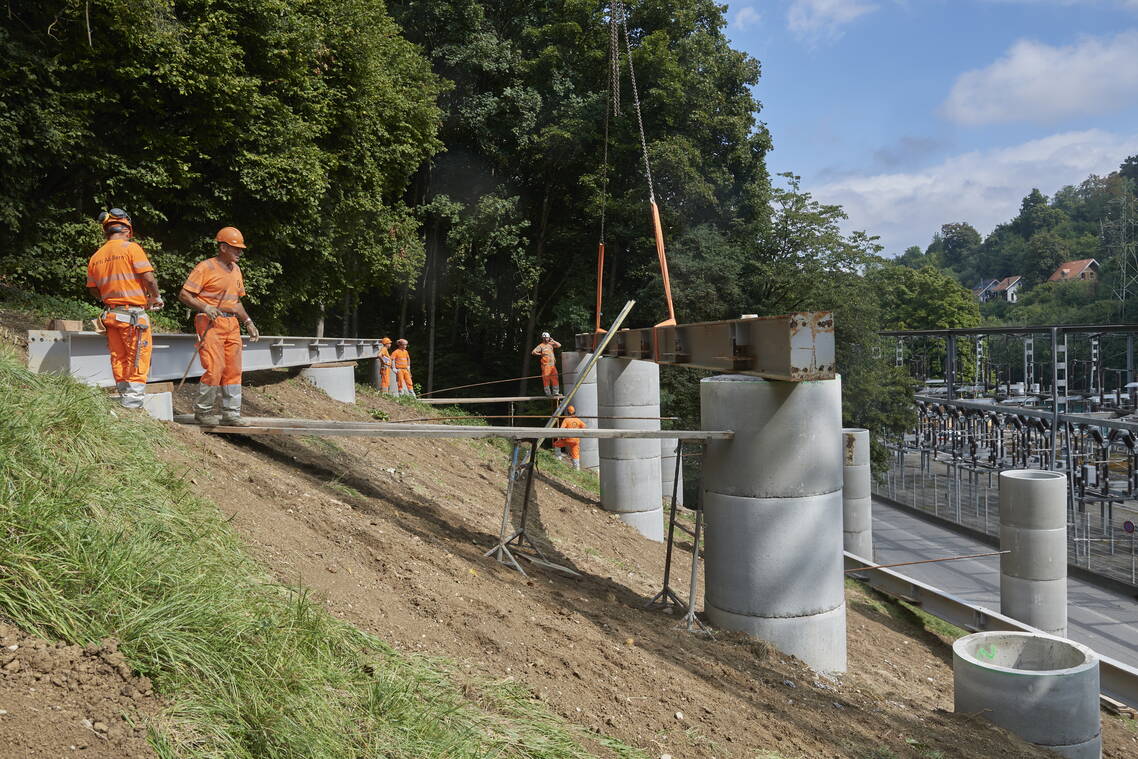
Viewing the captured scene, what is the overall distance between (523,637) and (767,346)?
345cm

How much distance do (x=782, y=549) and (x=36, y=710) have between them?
5961 mm

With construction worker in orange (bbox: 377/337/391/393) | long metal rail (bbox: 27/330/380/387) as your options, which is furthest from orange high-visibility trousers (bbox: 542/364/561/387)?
long metal rail (bbox: 27/330/380/387)

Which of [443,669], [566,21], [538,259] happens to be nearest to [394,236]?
[538,259]

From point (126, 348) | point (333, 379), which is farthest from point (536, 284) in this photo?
point (126, 348)

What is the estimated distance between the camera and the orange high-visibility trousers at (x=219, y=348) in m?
7.12

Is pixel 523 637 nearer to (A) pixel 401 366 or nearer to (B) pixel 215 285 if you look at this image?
(B) pixel 215 285

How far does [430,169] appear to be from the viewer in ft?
112

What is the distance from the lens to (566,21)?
1316 inches

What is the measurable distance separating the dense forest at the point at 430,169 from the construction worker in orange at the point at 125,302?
658 centimetres

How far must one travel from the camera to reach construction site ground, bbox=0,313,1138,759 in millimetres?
4680

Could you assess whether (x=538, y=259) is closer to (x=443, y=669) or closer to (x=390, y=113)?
(x=390, y=113)

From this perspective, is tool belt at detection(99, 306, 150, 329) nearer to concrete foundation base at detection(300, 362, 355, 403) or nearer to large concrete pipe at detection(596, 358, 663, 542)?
concrete foundation base at detection(300, 362, 355, 403)

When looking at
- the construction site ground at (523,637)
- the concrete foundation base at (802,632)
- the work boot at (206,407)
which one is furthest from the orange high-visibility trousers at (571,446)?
the work boot at (206,407)

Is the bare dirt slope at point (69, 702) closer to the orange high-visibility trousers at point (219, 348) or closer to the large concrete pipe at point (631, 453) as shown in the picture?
the orange high-visibility trousers at point (219, 348)
